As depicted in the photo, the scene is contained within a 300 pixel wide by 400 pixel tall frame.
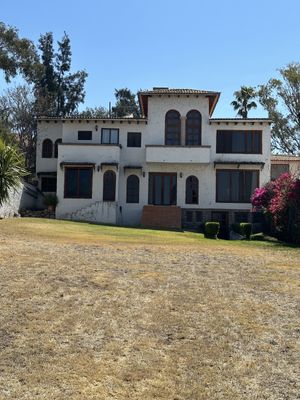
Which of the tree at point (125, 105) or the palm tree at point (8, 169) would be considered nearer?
the palm tree at point (8, 169)

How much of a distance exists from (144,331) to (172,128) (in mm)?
31474

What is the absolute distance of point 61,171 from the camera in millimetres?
37344

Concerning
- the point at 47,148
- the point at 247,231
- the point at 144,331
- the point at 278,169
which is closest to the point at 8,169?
the point at 144,331

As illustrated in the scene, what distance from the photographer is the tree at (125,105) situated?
241ft

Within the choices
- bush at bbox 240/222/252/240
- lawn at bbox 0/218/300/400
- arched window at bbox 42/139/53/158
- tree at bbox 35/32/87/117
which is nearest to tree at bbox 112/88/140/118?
tree at bbox 35/32/87/117

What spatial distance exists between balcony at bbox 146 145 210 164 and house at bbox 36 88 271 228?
7cm

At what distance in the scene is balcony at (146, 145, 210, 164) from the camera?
37.2 metres

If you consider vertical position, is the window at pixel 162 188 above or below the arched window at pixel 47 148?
below

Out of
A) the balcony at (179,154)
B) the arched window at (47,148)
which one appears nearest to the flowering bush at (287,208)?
the balcony at (179,154)

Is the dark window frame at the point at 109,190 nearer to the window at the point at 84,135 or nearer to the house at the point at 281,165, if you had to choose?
the window at the point at 84,135

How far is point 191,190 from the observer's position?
38.4 meters

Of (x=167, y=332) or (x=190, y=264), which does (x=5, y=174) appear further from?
(x=167, y=332)

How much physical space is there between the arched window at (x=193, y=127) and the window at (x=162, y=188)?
9.75 ft

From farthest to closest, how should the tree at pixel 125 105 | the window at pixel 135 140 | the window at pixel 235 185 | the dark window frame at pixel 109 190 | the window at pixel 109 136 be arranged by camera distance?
the tree at pixel 125 105 → the window at pixel 109 136 → the window at pixel 135 140 → the window at pixel 235 185 → the dark window frame at pixel 109 190
